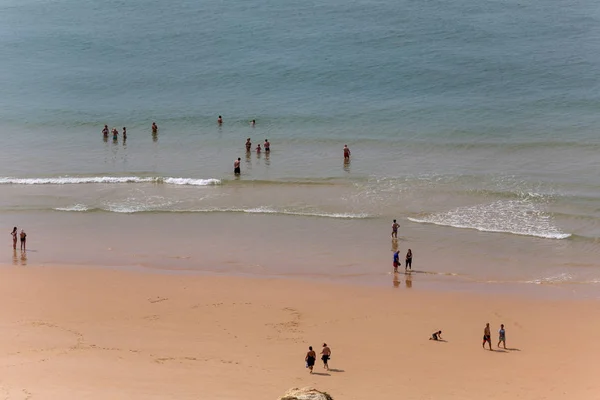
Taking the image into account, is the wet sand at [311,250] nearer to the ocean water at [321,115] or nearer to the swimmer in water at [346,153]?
the ocean water at [321,115]

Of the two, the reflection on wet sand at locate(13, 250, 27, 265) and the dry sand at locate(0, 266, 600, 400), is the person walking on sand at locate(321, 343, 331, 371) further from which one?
the reflection on wet sand at locate(13, 250, 27, 265)

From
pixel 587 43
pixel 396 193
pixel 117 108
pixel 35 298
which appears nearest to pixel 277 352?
pixel 35 298

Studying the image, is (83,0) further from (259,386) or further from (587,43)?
(259,386)

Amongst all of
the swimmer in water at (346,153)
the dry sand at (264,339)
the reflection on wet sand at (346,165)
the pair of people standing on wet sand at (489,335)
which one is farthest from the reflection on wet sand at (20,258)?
the swimmer in water at (346,153)

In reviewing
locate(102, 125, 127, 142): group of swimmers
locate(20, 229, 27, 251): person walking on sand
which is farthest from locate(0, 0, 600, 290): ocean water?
locate(20, 229, 27, 251): person walking on sand

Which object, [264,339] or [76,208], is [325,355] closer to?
[264,339]

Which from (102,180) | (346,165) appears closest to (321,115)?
(346,165)
